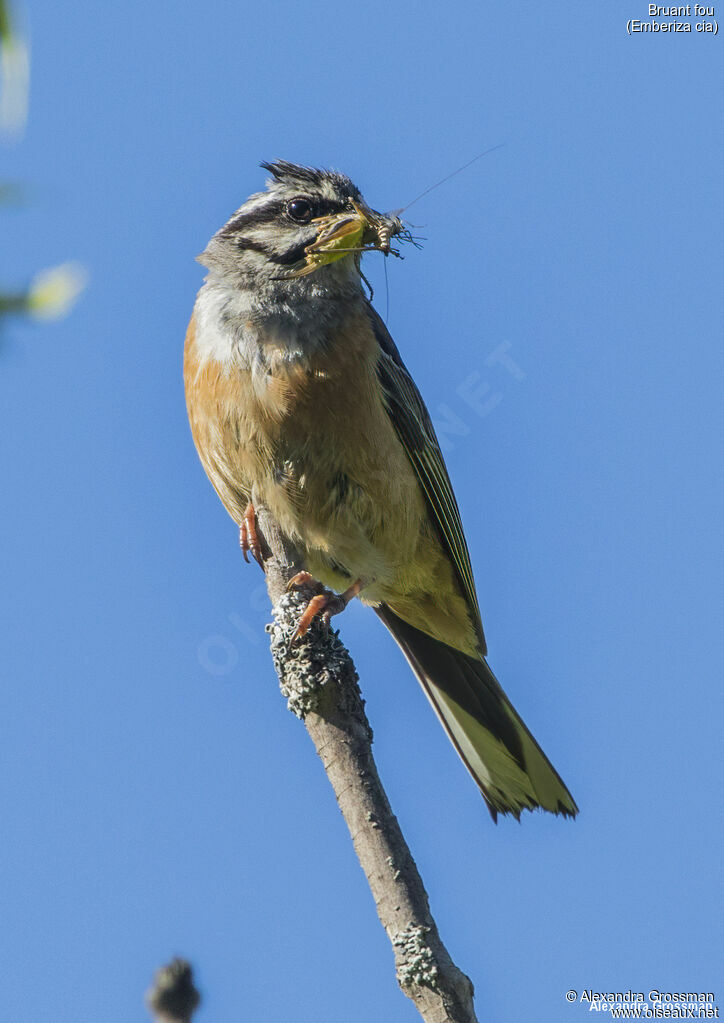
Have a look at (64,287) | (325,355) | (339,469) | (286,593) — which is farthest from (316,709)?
(64,287)

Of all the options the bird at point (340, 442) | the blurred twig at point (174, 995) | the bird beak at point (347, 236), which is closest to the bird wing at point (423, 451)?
the bird at point (340, 442)

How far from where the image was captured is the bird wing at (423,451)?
5.23 meters

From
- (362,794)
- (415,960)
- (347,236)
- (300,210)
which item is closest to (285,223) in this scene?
(300,210)

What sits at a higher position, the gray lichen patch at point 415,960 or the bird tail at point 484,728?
the bird tail at point 484,728

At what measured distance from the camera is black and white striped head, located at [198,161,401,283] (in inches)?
199

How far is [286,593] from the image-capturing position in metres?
3.87

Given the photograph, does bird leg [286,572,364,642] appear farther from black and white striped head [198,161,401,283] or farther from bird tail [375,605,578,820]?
black and white striped head [198,161,401,283]

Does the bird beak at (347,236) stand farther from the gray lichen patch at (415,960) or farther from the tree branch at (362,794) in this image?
the gray lichen patch at (415,960)

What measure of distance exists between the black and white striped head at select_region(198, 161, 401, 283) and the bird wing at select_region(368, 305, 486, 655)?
47 centimetres

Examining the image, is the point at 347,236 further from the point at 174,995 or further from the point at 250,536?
the point at 174,995

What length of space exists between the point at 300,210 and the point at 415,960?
A: 3634 mm

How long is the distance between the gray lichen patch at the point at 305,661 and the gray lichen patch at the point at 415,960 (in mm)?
907

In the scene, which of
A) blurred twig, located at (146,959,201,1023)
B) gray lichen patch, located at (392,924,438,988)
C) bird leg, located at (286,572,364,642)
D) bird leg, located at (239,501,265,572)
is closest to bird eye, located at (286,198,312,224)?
bird leg, located at (239,501,265,572)

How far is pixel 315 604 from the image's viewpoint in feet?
12.7
